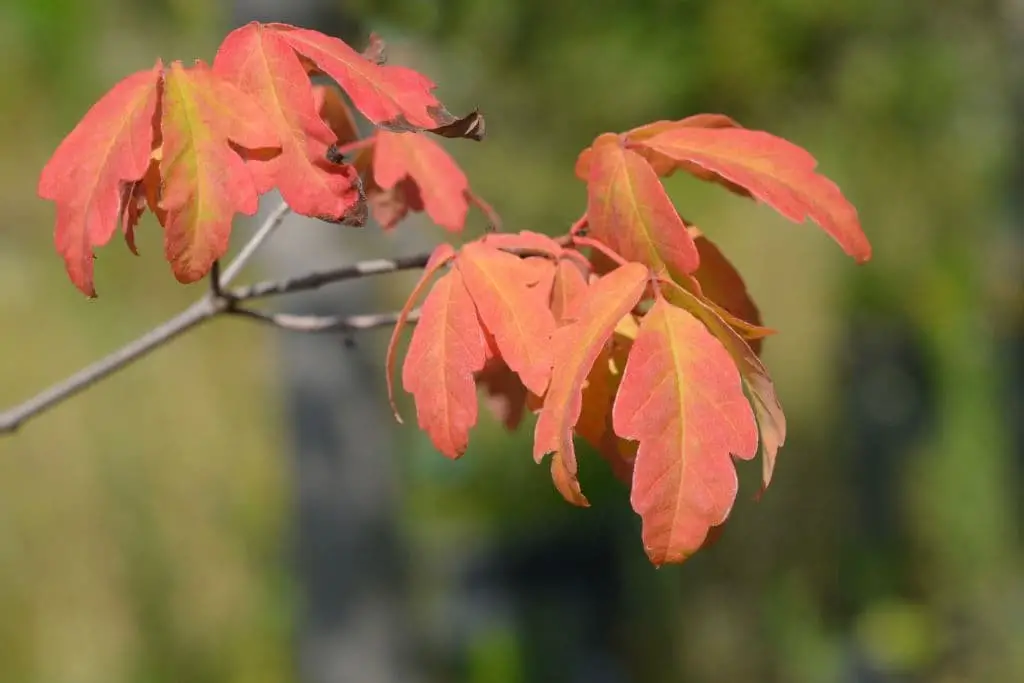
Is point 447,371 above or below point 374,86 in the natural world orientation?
below

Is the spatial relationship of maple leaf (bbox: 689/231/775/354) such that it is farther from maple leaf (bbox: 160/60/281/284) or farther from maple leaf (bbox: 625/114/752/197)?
maple leaf (bbox: 160/60/281/284)

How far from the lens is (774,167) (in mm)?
613

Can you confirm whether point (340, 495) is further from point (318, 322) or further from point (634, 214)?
point (634, 214)

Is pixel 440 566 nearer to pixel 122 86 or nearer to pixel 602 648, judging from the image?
pixel 602 648

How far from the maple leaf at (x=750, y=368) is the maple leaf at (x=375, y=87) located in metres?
0.16

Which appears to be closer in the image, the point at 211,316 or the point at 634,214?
the point at 634,214

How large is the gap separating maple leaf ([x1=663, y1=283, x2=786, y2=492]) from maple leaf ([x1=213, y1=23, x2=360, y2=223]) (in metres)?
0.19

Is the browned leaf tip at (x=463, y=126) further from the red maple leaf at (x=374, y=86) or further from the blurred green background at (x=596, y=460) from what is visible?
the blurred green background at (x=596, y=460)

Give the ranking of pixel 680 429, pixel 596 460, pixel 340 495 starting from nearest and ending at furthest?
pixel 680 429, pixel 340 495, pixel 596 460

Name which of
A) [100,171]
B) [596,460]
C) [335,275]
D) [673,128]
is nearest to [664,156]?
[673,128]

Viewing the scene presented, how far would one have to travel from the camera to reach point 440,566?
9.45ft

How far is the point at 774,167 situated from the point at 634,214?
10 centimetres

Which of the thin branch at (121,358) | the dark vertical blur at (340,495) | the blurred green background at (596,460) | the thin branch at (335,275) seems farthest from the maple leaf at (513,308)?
the blurred green background at (596,460)

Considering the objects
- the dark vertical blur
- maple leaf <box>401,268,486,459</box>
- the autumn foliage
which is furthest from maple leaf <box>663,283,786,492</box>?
the dark vertical blur
